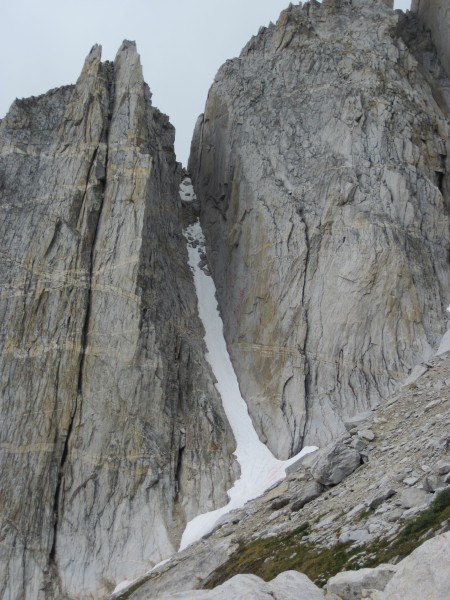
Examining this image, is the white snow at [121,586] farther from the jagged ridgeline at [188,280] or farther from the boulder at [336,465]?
the boulder at [336,465]

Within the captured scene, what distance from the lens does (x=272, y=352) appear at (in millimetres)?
51062

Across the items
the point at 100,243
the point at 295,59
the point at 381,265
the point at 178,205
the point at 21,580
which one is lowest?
the point at 21,580

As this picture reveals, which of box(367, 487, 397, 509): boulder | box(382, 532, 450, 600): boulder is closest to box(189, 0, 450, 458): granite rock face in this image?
box(367, 487, 397, 509): boulder

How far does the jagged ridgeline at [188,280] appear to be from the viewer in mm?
43219

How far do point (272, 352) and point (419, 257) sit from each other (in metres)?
11.5

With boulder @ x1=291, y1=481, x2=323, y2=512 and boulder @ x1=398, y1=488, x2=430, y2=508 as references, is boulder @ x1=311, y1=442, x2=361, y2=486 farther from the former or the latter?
boulder @ x1=398, y1=488, x2=430, y2=508

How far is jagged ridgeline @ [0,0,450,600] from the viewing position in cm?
4322

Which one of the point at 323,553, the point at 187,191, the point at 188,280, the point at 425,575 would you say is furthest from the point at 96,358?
the point at 425,575

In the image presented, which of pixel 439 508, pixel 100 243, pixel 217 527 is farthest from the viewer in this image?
pixel 100 243

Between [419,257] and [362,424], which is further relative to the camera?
[419,257]

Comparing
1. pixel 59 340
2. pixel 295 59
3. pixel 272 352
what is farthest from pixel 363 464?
pixel 295 59

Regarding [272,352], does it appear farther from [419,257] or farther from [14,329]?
[14,329]

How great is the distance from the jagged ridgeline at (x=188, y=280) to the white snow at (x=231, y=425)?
74 cm

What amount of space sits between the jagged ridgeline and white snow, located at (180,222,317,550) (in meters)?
0.74
